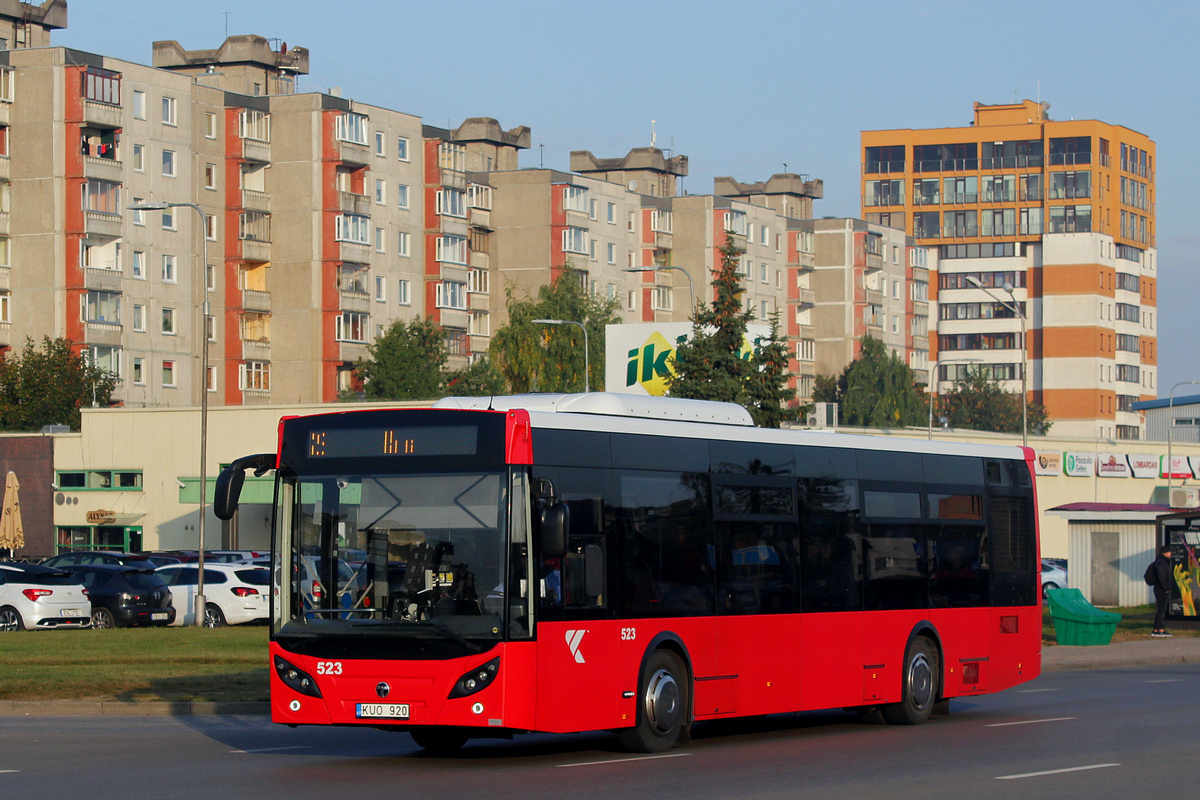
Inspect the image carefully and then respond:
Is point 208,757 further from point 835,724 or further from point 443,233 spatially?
point 443,233

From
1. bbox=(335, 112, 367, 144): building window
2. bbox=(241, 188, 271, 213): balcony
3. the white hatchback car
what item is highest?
bbox=(335, 112, 367, 144): building window

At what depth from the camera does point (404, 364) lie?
278 ft

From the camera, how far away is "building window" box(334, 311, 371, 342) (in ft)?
294

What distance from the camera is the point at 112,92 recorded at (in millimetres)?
79250

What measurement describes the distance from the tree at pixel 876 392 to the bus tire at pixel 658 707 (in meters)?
105

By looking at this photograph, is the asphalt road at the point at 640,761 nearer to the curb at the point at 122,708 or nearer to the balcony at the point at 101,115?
the curb at the point at 122,708

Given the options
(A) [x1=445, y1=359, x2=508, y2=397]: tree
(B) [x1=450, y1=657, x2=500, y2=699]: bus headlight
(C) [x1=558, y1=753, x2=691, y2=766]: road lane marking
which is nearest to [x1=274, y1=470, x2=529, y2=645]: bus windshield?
(B) [x1=450, y1=657, x2=500, y2=699]: bus headlight

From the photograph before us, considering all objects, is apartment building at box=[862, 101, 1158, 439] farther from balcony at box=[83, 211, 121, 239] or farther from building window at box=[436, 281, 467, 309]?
balcony at box=[83, 211, 121, 239]

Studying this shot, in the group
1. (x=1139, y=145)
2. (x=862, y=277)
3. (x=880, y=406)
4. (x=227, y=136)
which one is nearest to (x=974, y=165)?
(x=1139, y=145)

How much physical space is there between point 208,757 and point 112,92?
69.8 m

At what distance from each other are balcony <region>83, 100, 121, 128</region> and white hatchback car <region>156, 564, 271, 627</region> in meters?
44.8

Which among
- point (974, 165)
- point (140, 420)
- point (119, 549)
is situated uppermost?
point (974, 165)

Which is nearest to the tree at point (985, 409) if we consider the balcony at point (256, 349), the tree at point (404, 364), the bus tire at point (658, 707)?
the tree at point (404, 364)

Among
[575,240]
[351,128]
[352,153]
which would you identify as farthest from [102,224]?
[575,240]
